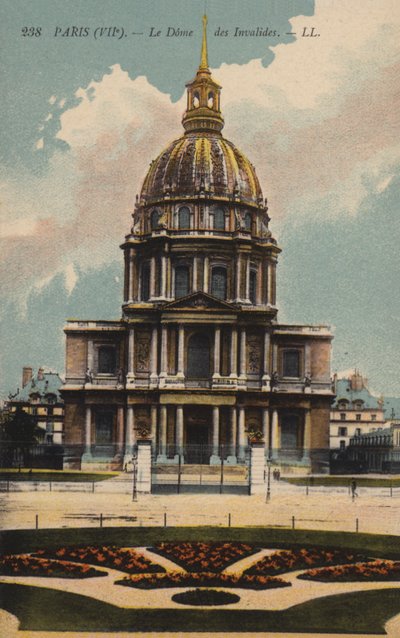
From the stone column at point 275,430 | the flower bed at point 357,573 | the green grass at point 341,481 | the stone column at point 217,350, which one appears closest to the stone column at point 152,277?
the stone column at point 217,350

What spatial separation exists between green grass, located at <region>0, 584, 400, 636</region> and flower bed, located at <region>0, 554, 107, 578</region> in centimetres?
105

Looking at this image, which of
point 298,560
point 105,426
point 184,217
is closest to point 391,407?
point 298,560

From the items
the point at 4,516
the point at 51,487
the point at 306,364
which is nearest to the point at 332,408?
the point at 306,364

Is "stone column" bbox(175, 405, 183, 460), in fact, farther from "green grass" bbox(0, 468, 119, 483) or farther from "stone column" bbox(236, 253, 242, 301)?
"green grass" bbox(0, 468, 119, 483)

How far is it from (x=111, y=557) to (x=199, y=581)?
277 centimetres

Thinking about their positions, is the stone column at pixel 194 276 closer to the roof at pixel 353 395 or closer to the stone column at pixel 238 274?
the stone column at pixel 238 274

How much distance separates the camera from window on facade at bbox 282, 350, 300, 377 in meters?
57.7

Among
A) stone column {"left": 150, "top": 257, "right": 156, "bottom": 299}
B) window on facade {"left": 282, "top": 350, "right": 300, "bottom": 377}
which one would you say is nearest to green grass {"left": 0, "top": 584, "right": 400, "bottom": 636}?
window on facade {"left": 282, "top": 350, "right": 300, "bottom": 377}

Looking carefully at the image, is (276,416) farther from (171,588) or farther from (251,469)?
(171,588)

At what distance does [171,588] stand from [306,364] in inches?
1349

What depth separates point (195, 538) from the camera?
28.2m

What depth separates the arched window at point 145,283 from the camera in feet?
195

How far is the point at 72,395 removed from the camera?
179 feet

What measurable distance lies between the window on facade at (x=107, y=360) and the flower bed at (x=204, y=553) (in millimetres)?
28908
